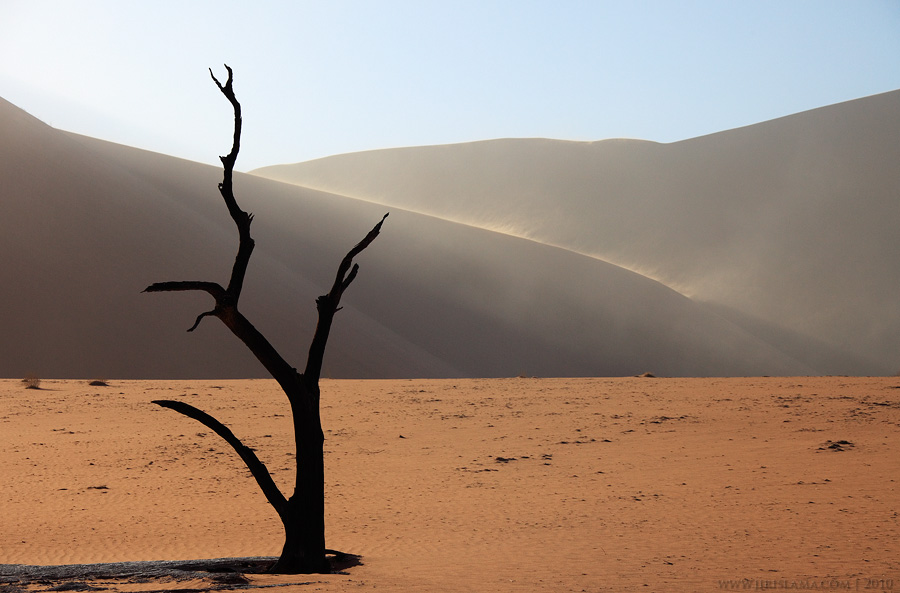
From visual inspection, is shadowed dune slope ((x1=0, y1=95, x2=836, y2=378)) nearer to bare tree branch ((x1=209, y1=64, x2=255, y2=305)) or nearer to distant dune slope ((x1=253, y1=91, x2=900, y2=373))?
distant dune slope ((x1=253, y1=91, x2=900, y2=373))

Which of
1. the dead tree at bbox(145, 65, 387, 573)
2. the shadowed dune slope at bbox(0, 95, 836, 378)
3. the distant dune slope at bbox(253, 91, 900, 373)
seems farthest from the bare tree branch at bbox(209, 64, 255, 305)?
the distant dune slope at bbox(253, 91, 900, 373)

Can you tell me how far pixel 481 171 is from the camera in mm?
98625

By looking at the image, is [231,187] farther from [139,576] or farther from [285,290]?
[285,290]

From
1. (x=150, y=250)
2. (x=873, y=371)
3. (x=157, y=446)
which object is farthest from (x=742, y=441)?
(x=873, y=371)

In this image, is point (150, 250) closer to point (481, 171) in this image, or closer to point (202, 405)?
point (202, 405)

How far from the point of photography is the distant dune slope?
54531 mm

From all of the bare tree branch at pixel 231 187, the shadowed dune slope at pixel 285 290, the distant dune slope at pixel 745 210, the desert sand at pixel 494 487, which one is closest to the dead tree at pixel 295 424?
the bare tree branch at pixel 231 187

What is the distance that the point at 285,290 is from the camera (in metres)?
39.2

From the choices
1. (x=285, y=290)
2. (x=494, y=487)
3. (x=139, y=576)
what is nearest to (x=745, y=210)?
(x=285, y=290)

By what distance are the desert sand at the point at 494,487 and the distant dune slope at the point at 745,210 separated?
3465 centimetres

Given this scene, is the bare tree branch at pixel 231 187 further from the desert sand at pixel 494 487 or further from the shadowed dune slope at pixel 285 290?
the shadowed dune slope at pixel 285 290

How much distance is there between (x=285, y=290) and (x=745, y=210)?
44.0m

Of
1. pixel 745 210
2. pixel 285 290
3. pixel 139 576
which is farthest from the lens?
pixel 745 210

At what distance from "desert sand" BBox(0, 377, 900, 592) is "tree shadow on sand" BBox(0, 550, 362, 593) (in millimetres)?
50
